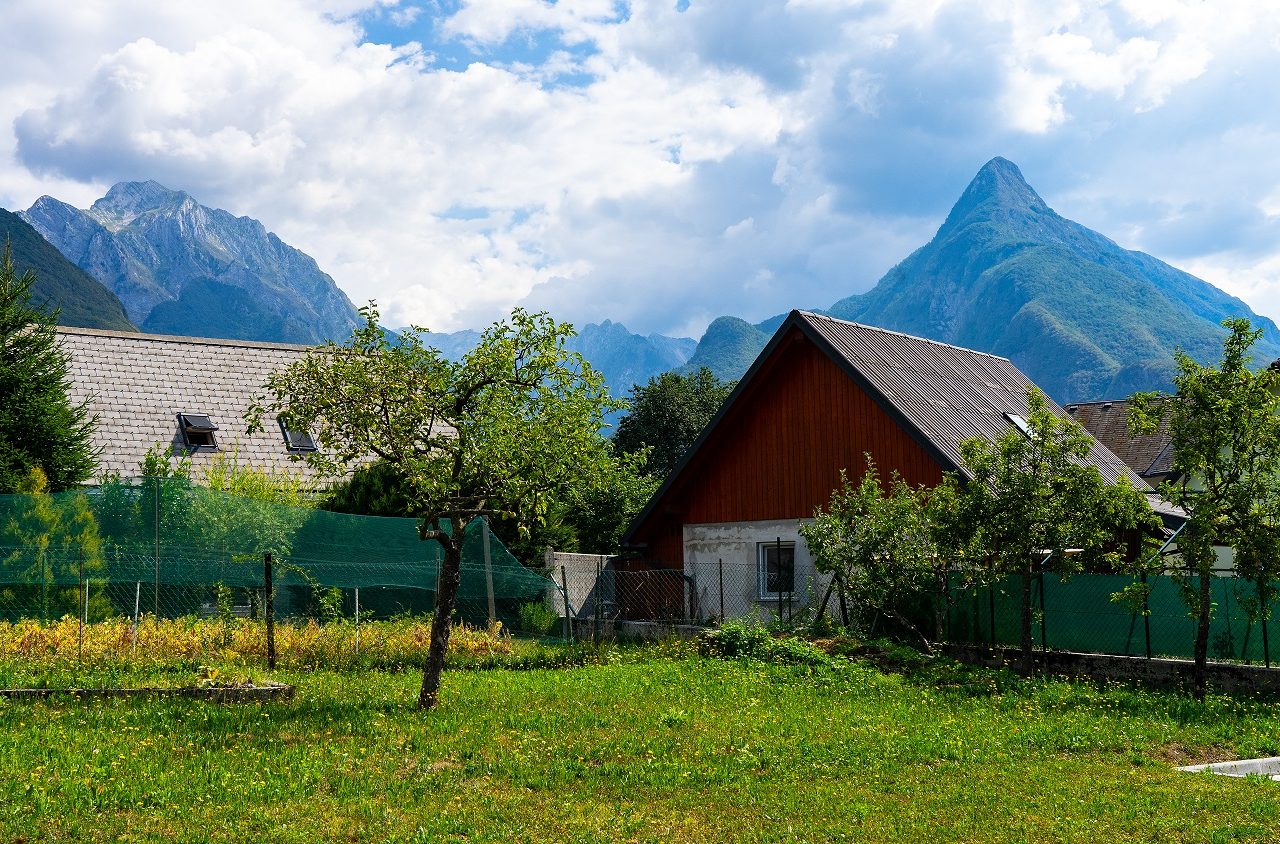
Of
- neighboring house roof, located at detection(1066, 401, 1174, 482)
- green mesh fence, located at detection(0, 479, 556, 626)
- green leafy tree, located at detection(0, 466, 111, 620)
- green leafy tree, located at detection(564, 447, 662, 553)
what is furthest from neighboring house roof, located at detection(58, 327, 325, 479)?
neighboring house roof, located at detection(1066, 401, 1174, 482)

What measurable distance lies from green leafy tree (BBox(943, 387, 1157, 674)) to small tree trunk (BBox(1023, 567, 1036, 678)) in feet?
0.05

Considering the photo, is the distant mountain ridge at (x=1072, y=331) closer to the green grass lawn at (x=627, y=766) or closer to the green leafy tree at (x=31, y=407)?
the green grass lawn at (x=627, y=766)

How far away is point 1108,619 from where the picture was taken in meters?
18.6

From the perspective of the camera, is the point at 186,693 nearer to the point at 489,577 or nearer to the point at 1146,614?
the point at 489,577

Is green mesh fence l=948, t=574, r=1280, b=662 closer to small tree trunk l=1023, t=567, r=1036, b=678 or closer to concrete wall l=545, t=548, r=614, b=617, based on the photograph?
small tree trunk l=1023, t=567, r=1036, b=678

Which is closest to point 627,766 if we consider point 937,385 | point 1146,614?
point 1146,614

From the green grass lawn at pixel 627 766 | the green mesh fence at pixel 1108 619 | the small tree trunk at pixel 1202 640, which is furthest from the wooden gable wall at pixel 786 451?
the green grass lawn at pixel 627 766

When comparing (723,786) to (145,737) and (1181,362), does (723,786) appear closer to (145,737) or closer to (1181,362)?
(145,737)

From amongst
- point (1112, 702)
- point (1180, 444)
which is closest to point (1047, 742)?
point (1112, 702)

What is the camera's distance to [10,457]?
19.9 metres

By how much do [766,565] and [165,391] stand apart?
1728cm

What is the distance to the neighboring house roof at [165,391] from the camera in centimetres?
2742

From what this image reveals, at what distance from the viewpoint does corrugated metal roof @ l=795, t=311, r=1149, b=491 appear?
23.2 m

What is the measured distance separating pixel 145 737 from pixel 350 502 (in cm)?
1295
